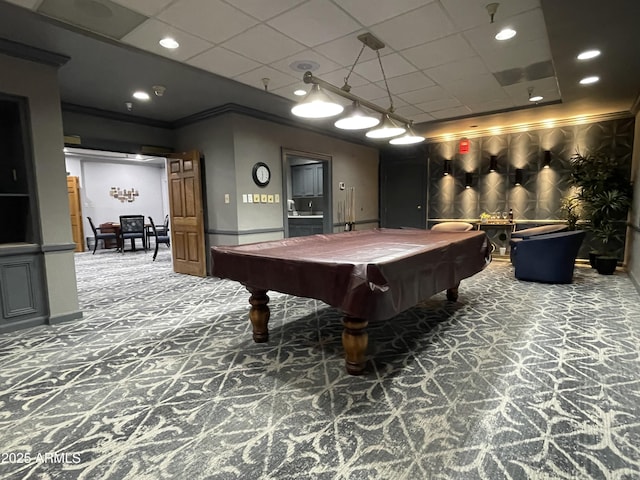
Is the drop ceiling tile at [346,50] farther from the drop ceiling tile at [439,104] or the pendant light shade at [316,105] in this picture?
the drop ceiling tile at [439,104]

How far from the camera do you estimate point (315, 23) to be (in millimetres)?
2734

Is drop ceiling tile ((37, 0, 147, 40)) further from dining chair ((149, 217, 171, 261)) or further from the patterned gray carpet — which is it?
dining chair ((149, 217, 171, 261))

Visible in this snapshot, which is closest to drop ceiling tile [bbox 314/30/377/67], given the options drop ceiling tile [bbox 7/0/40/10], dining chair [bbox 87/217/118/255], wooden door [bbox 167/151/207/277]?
drop ceiling tile [bbox 7/0/40/10]

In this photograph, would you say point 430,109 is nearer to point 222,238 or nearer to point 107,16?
point 222,238

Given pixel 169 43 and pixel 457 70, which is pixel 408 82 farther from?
pixel 169 43

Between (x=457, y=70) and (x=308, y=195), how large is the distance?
5.05 meters

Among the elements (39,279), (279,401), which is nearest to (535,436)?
(279,401)

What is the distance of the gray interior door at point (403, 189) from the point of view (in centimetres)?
796

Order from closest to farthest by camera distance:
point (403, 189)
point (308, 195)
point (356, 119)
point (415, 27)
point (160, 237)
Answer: point (415, 27) → point (356, 119) → point (403, 189) → point (308, 195) → point (160, 237)

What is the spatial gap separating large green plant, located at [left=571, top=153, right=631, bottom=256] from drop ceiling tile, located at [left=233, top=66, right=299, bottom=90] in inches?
199

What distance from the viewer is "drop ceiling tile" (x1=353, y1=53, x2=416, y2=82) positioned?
136 inches

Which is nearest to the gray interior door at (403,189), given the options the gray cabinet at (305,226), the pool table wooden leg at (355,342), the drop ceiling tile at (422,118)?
the drop ceiling tile at (422,118)

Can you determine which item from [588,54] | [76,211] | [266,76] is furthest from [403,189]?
[76,211]

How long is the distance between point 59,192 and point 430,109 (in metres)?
5.18
